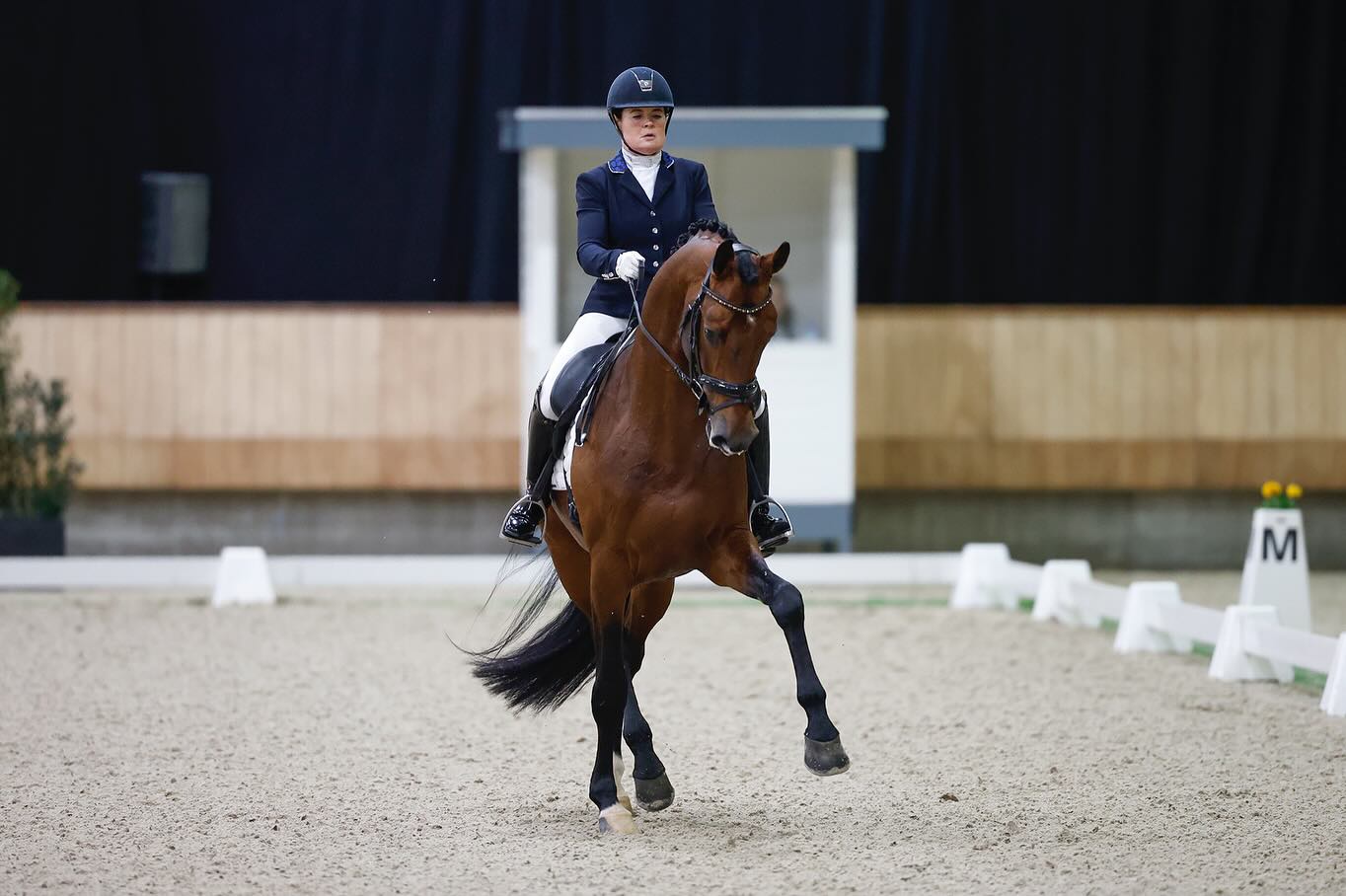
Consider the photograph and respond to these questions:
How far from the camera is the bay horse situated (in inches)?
137

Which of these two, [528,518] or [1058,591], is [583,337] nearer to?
[528,518]

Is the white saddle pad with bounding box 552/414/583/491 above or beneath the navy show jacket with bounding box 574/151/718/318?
beneath

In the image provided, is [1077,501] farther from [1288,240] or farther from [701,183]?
[701,183]

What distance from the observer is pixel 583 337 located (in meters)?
4.35

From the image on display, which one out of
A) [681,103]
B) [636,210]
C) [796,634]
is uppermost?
[681,103]

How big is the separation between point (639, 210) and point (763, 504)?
2.64ft

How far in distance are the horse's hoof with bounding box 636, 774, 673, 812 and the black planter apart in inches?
253

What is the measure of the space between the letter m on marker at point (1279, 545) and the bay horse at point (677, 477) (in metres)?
3.60

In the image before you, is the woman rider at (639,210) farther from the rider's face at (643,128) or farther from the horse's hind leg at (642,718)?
the horse's hind leg at (642,718)

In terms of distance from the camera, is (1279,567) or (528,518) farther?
(1279,567)

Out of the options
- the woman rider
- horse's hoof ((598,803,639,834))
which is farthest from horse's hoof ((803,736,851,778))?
the woman rider

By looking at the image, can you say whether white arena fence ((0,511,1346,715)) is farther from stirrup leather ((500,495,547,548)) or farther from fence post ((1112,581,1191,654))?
stirrup leather ((500,495,547,548))

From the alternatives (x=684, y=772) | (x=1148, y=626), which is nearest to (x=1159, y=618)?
(x=1148, y=626)

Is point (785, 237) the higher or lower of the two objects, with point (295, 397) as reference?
higher
